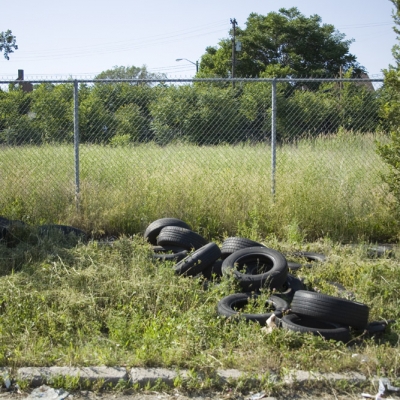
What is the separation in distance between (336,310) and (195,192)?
4.20m

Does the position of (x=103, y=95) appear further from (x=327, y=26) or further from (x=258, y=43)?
(x=327, y=26)

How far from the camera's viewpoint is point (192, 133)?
8.81 m

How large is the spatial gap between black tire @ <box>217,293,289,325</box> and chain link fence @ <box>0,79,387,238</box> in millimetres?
3030

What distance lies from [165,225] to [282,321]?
276cm

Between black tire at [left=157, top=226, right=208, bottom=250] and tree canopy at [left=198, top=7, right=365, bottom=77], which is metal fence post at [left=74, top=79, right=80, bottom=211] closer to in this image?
black tire at [left=157, top=226, right=208, bottom=250]

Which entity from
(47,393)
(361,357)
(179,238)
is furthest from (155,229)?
(361,357)

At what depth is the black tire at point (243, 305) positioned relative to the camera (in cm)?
475

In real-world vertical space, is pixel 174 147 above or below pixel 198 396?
above

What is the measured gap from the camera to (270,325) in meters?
4.63

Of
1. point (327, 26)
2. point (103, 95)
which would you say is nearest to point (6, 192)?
point (103, 95)

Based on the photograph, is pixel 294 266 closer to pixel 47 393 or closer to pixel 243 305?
pixel 243 305

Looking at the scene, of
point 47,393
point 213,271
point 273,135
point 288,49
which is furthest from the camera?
point 288,49

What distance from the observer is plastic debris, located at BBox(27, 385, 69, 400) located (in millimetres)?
3746

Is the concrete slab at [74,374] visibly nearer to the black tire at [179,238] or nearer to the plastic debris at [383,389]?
the plastic debris at [383,389]
